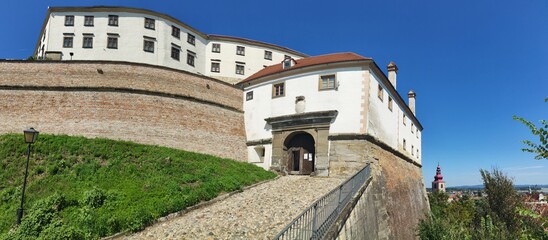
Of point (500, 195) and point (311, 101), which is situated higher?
point (311, 101)

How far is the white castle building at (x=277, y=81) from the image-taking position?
1888cm

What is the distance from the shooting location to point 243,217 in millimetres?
10547

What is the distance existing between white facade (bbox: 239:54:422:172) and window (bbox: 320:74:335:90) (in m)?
0.18

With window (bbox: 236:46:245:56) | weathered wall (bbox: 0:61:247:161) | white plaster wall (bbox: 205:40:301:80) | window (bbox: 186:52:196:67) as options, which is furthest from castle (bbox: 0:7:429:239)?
window (bbox: 236:46:245:56)

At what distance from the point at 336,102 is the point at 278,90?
4.53 meters

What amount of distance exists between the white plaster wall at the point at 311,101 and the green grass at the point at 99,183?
14.4 ft

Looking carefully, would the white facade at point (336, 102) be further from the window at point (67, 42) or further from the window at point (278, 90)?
the window at point (67, 42)

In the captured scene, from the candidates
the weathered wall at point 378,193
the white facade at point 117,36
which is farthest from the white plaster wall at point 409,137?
the white facade at point 117,36

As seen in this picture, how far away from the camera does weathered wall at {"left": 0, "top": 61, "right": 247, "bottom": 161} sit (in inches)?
752

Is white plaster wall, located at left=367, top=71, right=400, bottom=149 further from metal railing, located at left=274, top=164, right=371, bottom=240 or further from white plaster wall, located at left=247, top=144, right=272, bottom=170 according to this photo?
metal railing, located at left=274, top=164, right=371, bottom=240

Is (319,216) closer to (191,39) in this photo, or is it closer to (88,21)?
(191,39)

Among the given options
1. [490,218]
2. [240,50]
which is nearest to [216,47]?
[240,50]

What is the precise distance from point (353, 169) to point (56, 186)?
1377 cm

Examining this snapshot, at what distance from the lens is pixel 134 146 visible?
17719 mm
